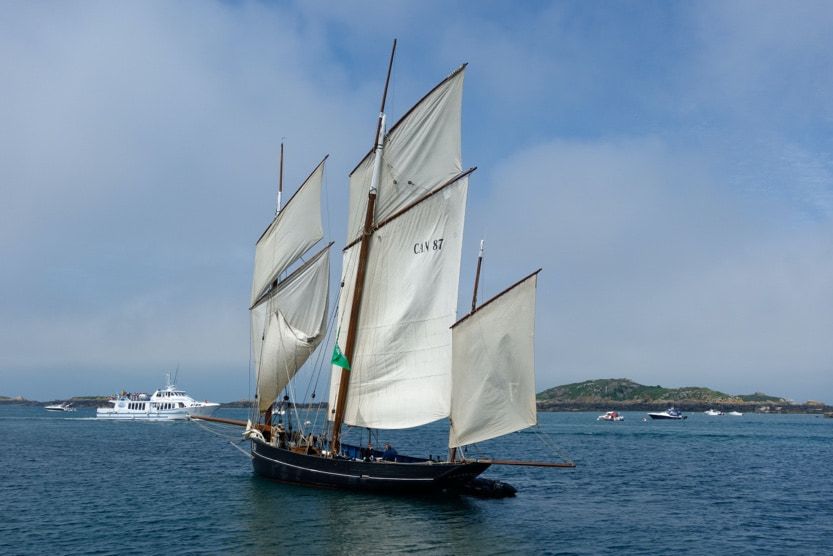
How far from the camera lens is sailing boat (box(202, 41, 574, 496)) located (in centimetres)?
3569

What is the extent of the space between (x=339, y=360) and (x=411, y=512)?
10.7 m

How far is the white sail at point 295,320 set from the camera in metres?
46.0

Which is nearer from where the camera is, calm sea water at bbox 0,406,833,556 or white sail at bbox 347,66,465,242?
calm sea water at bbox 0,406,833,556

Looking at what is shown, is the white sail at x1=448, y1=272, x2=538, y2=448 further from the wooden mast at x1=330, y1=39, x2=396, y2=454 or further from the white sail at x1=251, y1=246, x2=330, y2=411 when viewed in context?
the white sail at x1=251, y1=246, x2=330, y2=411

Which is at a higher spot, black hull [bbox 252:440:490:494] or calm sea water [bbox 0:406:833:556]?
black hull [bbox 252:440:490:494]

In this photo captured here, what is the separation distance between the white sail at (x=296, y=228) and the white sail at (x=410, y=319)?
7.17 m

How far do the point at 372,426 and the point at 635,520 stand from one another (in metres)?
14.9

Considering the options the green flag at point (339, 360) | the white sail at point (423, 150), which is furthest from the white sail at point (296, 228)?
the green flag at point (339, 360)

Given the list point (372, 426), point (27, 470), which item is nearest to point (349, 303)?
point (372, 426)

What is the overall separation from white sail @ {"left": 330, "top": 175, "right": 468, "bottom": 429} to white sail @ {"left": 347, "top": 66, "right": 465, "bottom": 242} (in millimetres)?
1630

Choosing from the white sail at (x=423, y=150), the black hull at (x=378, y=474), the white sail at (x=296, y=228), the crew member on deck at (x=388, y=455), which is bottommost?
the black hull at (x=378, y=474)

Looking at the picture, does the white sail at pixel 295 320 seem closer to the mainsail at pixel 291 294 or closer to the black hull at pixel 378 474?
the mainsail at pixel 291 294

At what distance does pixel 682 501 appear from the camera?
3991 centimetres

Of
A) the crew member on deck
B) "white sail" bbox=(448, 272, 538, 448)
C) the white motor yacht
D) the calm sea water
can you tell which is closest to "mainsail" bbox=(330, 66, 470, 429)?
the crew member on deck
